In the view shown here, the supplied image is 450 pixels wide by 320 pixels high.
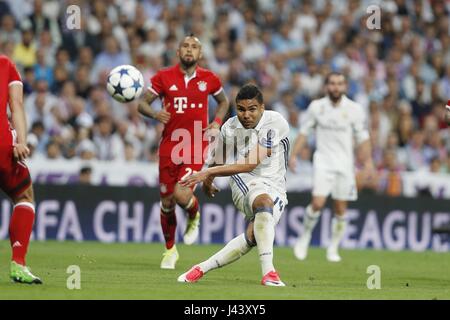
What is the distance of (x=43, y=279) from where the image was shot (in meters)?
10.8

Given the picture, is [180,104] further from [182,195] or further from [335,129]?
[335,129]

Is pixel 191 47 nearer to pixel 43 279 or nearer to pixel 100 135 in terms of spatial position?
pixel 43 279

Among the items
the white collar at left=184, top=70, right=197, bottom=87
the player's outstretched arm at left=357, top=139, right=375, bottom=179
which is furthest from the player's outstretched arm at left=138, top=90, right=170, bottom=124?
the player's outstretched arm at left=357, top=139, right=375, bottom=179

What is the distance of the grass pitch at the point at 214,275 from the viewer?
9523 millimetres

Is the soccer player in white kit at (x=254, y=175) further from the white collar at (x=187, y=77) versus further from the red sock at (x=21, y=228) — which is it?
the white collar at (x=187, y=77)

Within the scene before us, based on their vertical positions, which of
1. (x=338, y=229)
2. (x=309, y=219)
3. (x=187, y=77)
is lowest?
(x=338, y=229)

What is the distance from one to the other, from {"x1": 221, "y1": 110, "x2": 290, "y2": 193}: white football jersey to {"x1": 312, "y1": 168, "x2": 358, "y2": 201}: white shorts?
5716 mm

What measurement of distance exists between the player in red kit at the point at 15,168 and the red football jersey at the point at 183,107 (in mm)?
3542

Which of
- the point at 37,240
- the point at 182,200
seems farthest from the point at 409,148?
the point at 182,200

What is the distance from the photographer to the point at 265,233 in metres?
10.2

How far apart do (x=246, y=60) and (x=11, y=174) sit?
12.8m

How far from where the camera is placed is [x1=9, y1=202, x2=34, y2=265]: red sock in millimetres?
10000

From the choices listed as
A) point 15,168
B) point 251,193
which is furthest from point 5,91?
point 251,193

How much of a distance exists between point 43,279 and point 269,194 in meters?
2.33
